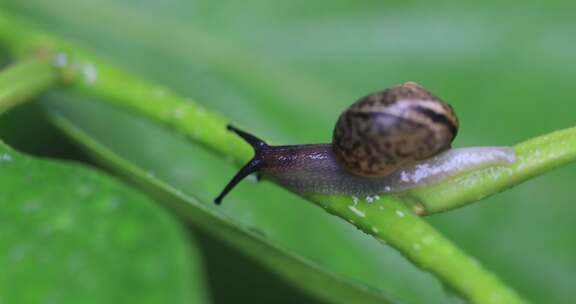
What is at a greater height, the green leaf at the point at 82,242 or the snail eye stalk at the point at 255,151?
the snail eye stalk at the point at 255,151

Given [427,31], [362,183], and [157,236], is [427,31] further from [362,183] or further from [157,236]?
[157,236]

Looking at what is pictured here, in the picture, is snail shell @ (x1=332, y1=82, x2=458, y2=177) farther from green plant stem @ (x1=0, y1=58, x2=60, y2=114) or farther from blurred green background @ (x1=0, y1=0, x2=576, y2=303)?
green plant stem @ (x1=0, y1=58, x2=60, y2=114)

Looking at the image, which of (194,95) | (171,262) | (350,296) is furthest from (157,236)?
(194,95)

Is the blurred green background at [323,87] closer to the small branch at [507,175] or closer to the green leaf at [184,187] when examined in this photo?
the green leaf at [184,187]

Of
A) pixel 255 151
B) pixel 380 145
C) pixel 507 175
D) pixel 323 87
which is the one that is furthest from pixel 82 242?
pixel 323 87

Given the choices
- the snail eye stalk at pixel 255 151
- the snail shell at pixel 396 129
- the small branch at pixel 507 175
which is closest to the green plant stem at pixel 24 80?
the snail eye stalk at pixel 255 151

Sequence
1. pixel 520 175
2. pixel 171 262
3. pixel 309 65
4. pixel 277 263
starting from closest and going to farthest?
pixel 520 175 < pixel 171 262 < pixel 277 263 < pixel 309 65

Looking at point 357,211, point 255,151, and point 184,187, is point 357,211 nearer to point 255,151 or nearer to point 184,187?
point 255,151
